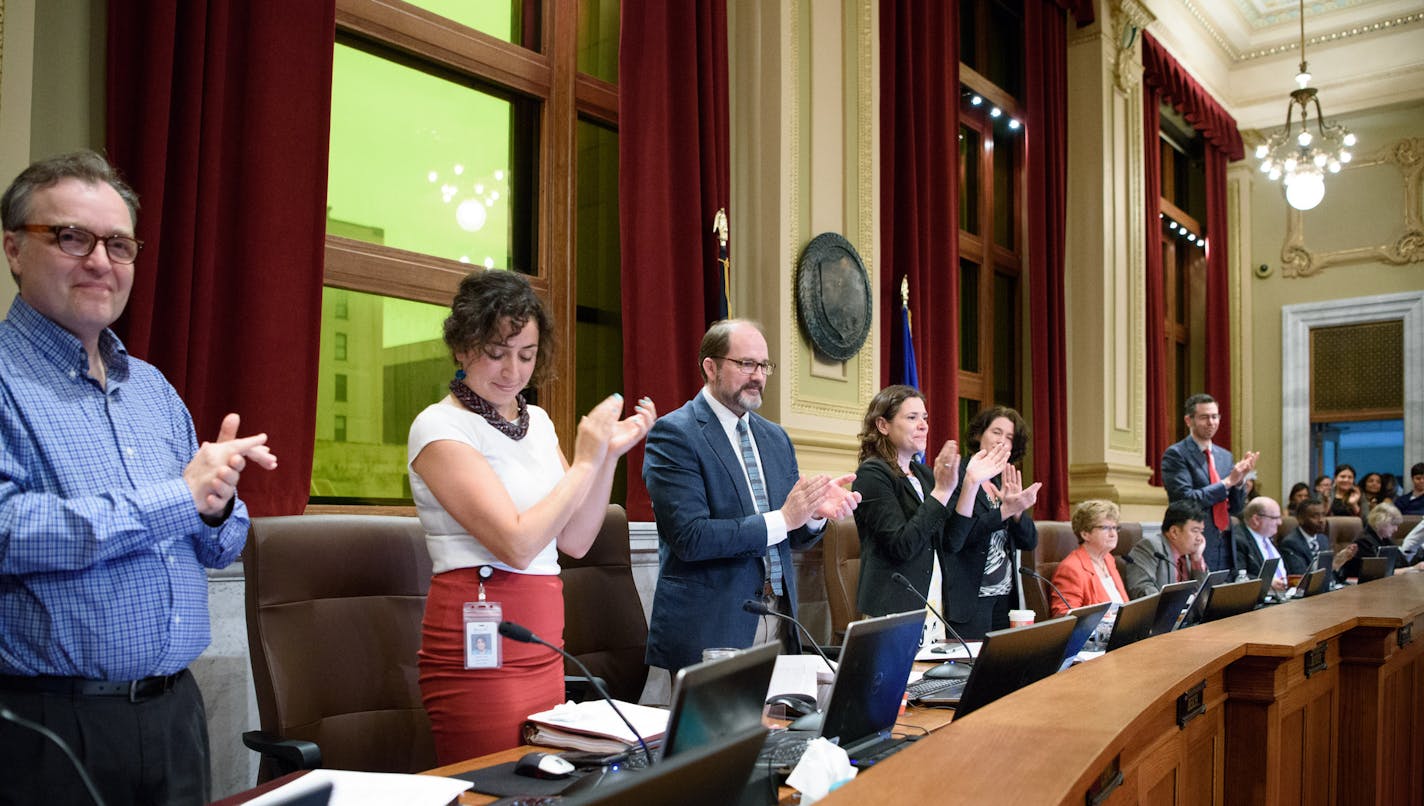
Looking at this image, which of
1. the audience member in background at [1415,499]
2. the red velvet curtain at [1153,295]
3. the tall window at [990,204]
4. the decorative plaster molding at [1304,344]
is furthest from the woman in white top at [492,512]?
the decorative plaster molding at [1304,344]

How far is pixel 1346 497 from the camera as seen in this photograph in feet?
29.4

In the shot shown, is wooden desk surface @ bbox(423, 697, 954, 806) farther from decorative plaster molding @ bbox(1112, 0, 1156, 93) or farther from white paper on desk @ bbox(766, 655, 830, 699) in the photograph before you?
decorative plaster molding @ bbox(1112, 0, 1156, 93)

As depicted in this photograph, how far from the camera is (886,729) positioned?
1.73 metres

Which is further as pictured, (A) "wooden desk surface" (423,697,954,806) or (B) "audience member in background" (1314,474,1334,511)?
(B) "audience member in background" (1314,474,1334,511)

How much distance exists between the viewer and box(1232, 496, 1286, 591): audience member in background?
5.65m

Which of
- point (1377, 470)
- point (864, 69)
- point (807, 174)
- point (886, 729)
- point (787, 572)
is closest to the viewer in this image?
point (886, 729)

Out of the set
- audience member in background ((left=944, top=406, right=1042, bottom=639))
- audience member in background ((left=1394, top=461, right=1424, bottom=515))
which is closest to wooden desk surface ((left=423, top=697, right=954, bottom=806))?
audience member in background ((left=944, top=406, right=1042, bottom=639))

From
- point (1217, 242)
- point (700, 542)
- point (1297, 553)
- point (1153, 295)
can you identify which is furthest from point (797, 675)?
point (1217, 242)

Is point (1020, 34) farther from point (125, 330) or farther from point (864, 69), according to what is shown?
point (125, 330)

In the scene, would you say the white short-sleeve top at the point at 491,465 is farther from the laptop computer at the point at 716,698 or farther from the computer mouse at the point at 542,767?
the laptop computer at the point at 716,698

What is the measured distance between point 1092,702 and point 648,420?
0.81m

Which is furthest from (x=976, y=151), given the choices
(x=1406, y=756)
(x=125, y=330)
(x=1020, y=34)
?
(x=125, y=330)

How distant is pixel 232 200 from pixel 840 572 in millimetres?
2013

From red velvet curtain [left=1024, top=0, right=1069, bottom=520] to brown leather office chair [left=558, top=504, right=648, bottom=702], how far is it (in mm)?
4538
